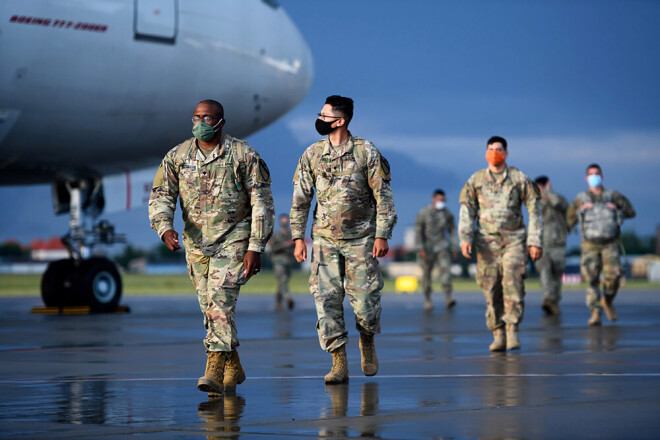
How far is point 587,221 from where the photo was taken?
16672 mm

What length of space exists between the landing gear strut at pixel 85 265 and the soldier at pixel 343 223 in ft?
42.7

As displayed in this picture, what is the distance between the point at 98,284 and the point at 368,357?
13284 millimetres

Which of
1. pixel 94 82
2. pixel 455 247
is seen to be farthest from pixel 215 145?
pixel 455 247

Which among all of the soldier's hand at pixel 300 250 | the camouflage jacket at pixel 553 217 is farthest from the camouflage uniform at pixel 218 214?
the camouflage jacket at pixel 553 217

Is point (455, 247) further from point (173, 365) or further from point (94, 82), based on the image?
point (173, 365)

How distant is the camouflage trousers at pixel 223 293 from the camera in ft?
26.5

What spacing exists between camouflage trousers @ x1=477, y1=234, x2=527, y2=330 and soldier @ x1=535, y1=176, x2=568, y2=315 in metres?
8.10

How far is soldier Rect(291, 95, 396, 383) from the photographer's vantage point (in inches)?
345

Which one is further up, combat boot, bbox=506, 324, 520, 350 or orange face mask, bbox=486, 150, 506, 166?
orange face mask, bbox=486, 150, 506, 166

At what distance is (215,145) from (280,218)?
17648 millimetres

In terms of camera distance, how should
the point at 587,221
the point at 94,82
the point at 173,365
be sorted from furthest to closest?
the point at 94,82 < the point at 587,221 < the point at 173,365

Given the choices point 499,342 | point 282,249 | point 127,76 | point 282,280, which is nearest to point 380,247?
point 499,342

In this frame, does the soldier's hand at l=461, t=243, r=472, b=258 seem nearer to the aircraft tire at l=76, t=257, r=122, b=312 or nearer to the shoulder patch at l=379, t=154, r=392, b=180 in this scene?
the shoulder patch at l=379, t=154, r=392, b=180

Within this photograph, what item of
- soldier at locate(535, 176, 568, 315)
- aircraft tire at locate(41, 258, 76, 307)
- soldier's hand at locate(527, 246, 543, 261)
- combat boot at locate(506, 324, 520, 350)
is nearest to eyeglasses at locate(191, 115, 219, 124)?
soldier's hand at locate(527, 246, 543, 261)
